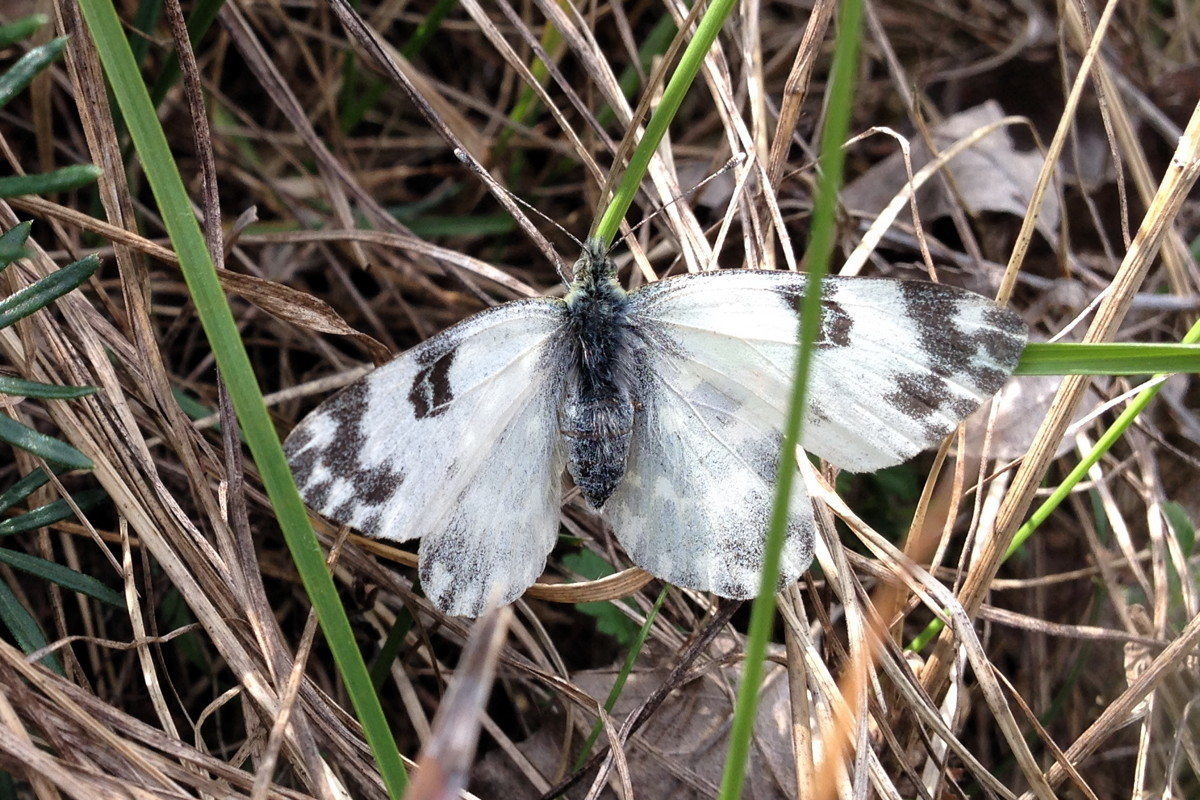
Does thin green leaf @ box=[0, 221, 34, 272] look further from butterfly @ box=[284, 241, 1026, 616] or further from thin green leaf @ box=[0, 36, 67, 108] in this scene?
butterfly @ box=[284, 241, 1026, 616]

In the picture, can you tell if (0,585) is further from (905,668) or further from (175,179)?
(905,668)

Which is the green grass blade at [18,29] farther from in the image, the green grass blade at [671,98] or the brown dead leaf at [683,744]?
the brown dead leaf at [683,744]

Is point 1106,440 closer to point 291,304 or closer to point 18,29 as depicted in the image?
point 291,304

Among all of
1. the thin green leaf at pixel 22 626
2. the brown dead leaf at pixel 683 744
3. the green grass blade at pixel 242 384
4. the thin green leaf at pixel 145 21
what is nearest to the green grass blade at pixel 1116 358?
the brown dead leaf at pixel 683 744

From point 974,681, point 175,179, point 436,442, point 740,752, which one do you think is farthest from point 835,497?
point 175,179

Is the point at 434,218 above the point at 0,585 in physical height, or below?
above
